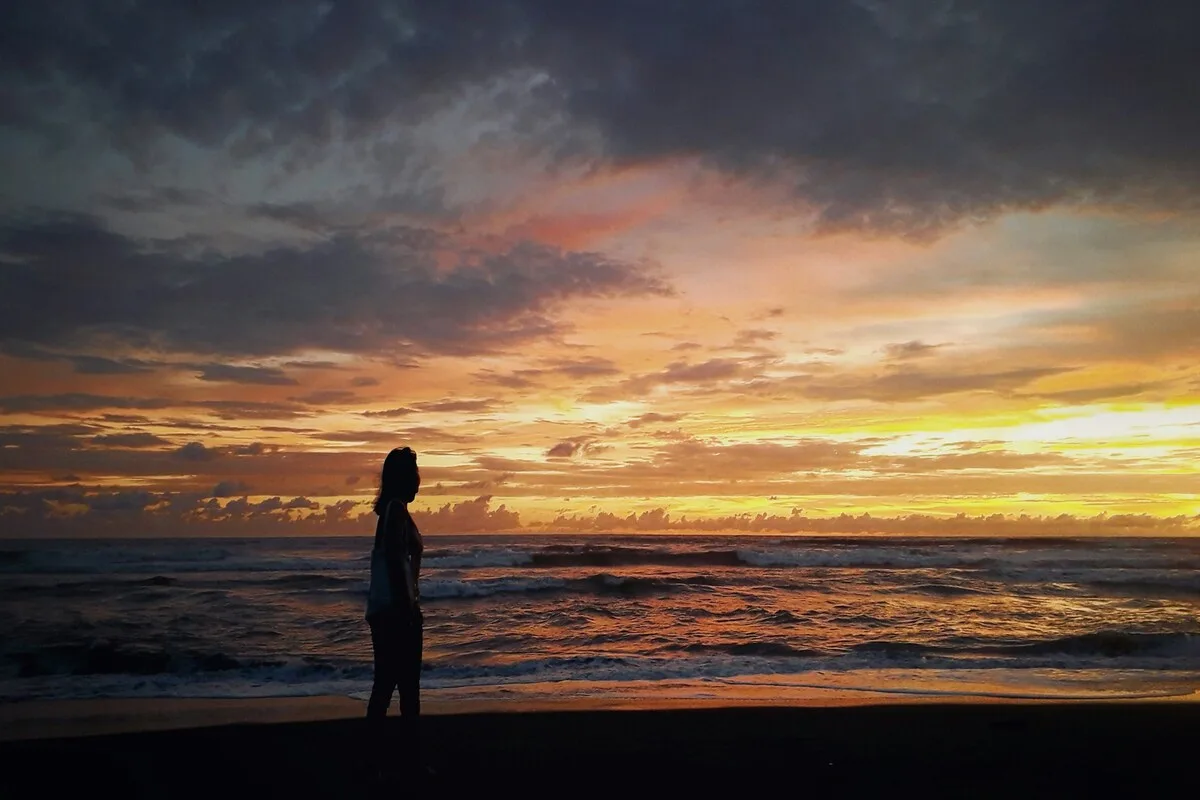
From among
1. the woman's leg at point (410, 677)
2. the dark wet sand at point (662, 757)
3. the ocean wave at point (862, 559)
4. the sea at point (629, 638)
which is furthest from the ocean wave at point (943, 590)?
the woman's leg at point (410, 677)

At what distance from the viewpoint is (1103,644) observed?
13.5m

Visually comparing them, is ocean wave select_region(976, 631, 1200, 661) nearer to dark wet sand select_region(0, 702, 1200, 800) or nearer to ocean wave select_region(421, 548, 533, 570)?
dark wet sand select_region(0, 702, 1200, 800)

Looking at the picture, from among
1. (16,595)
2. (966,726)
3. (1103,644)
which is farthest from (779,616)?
(16,595)

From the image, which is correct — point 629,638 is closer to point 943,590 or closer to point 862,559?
point 943,590

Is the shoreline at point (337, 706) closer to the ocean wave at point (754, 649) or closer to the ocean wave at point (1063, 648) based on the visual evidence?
the ocean wave at point (754, 649)

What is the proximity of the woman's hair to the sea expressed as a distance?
172 inches

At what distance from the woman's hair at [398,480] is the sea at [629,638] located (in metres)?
4.37

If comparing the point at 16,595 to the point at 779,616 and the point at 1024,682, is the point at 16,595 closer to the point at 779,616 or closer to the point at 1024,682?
the point at 779,616

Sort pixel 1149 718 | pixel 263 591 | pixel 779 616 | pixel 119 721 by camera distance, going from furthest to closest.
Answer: pixel 263 591 < pixel 779 616 < pixel 119 721 < pixel 1149 718

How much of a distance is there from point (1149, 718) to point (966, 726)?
2057mm

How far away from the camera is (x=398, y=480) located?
5.39 m

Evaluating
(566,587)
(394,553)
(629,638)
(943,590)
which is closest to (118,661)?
(629,638)

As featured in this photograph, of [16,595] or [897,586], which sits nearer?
[16,595]

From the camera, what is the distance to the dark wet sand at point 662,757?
5.09 metres
